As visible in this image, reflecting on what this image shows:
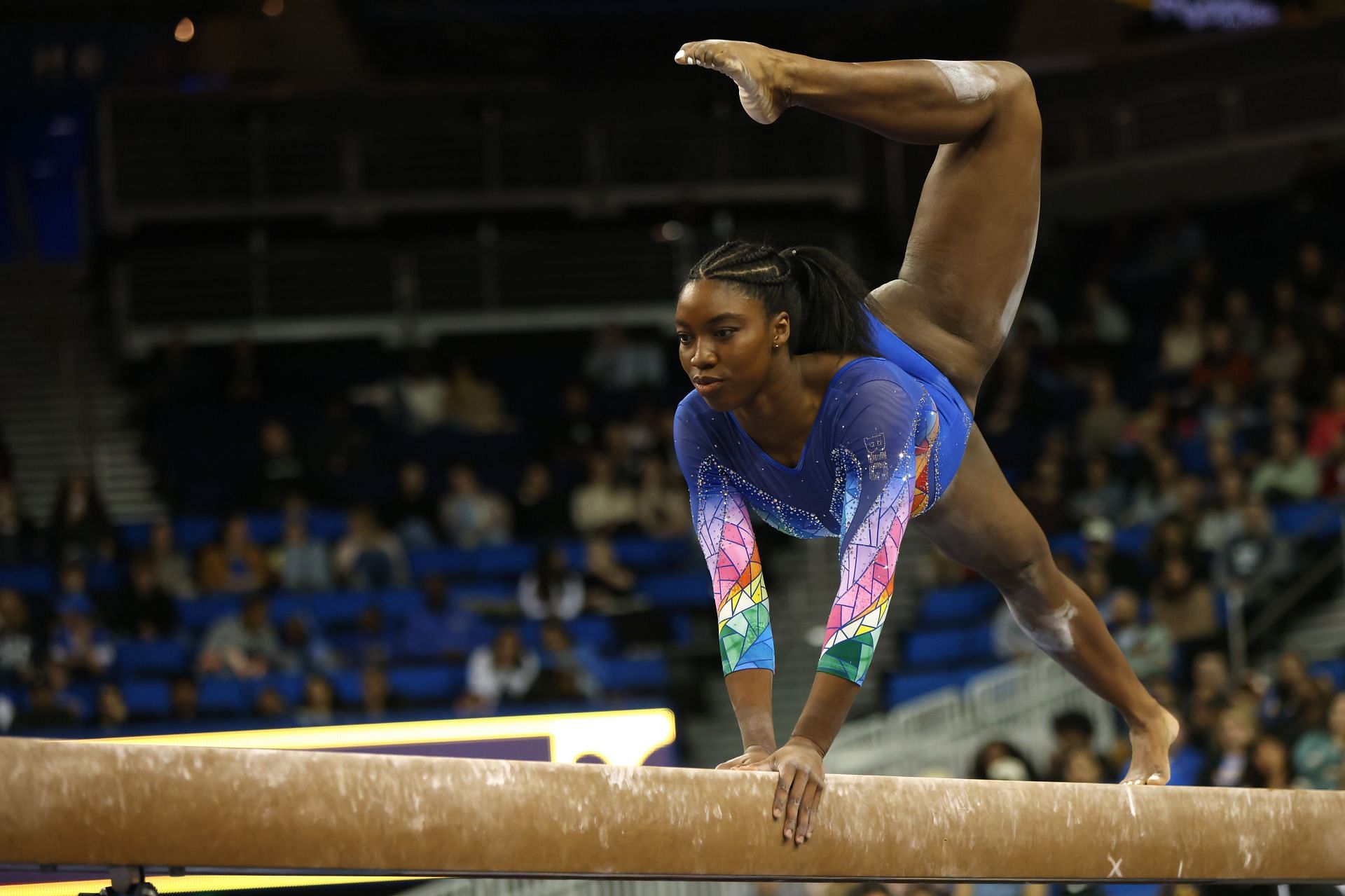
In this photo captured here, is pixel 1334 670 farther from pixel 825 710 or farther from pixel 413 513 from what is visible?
pixel 825 710

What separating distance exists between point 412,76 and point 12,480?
4848mm

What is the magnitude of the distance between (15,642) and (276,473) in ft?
7.23

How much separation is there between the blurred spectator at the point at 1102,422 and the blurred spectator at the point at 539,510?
3585mm

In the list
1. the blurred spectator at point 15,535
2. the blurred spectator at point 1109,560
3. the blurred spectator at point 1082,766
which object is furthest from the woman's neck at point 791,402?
the blurred spectator at point 15,535

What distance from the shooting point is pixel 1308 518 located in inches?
364

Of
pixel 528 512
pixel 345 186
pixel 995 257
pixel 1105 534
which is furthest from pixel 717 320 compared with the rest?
pixel 345 186

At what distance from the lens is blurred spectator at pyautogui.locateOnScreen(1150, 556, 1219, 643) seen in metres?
8.61

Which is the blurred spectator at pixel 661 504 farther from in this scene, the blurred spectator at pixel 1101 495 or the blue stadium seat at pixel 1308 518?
the blue stadium seat at pixel 1308 518

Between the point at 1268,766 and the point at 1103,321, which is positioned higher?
the point at 1103,321

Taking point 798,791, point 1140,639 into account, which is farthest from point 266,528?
point 798,791

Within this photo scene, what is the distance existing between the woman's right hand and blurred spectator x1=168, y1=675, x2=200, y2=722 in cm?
594

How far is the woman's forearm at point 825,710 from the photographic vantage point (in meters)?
2.84

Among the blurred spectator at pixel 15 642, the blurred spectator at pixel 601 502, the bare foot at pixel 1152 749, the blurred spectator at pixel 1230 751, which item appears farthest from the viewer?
the blurred spectator at pixel 601 502

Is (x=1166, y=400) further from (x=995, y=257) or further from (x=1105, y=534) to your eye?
(x=995, y=257)
